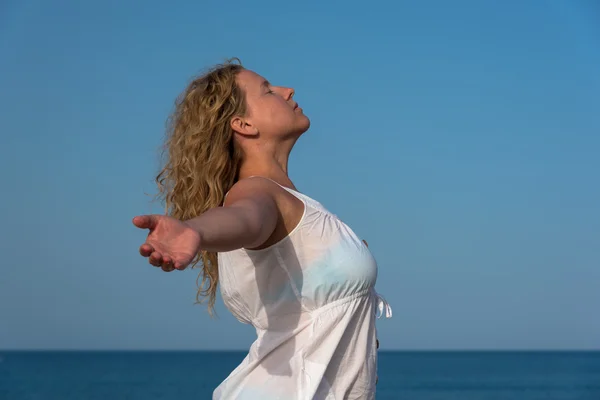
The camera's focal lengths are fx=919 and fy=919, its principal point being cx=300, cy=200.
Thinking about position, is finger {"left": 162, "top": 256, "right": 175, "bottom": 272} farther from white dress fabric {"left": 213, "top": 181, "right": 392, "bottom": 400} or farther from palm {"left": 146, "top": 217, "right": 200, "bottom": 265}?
white dress fabric {"left": 213, "top": 181, "right": 392, "bottom": 400}

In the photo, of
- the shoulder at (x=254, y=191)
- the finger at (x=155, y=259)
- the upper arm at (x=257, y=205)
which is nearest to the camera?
the finger at (x=155, y=259)

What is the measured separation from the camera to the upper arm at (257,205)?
2.60 m

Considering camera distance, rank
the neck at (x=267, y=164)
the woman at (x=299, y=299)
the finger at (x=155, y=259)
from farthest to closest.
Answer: the neck at (x=267, y=164), the woman at (x=299, y=299), the finger at (x=155, y=259)

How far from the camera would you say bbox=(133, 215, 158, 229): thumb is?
6.77 feet

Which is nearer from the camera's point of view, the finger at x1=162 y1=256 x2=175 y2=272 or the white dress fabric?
the finger at x1=162 y1=256 x2=175 y2=272

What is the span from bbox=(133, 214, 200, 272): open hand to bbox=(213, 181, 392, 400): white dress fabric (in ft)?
2.87

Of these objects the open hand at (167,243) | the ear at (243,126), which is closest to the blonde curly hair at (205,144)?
the ear at (243,126)

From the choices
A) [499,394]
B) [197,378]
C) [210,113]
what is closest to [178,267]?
[210,113]

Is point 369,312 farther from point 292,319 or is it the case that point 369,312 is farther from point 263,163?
point 263,163

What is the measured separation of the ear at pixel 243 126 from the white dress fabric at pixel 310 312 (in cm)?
42

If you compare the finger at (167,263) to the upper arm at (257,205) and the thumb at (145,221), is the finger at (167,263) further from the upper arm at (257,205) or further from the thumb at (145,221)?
the upper arm at (257,205)

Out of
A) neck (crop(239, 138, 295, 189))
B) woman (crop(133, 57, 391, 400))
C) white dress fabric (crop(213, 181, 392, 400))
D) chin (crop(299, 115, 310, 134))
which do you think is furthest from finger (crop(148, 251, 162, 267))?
chin (crop(299, 115, 310, 134))

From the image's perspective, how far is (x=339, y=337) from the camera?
9.86 ft

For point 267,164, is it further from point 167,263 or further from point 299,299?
point 167,263
